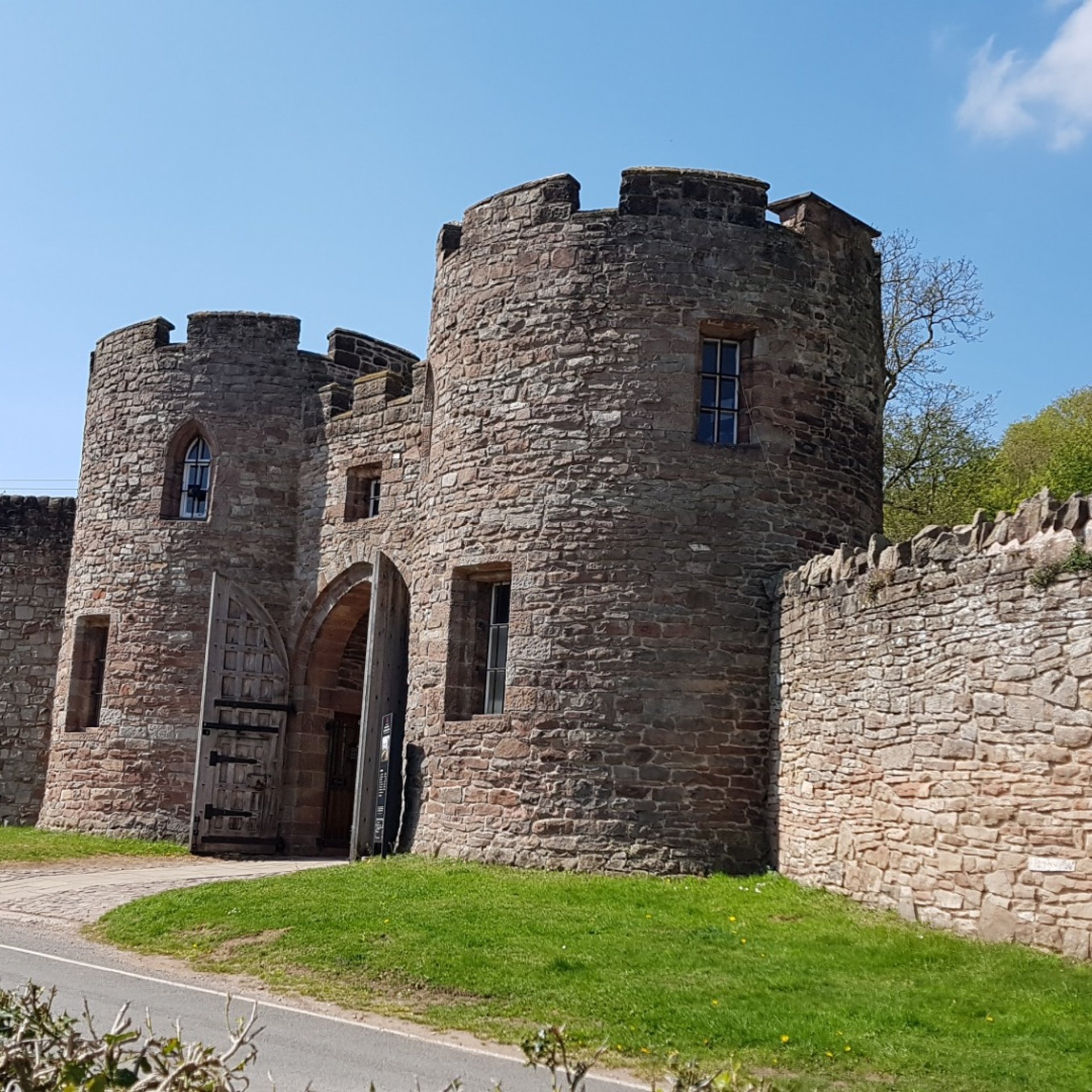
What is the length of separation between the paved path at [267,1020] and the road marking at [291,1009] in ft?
0.04

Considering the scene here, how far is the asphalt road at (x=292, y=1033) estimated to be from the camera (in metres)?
6.66

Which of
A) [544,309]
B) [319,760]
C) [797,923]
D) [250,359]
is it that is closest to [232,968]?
[797,923]

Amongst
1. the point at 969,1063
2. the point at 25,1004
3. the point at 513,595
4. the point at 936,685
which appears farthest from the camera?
the point at 513,595

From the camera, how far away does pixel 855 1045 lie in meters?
7.38

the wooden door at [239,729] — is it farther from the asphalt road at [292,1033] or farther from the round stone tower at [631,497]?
the asphalt road at [292,1033]

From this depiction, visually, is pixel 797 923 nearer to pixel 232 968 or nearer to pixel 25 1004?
pixel 232 968

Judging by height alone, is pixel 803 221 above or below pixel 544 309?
Answer: above

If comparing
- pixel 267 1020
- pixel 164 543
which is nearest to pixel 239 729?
pixel 164 543

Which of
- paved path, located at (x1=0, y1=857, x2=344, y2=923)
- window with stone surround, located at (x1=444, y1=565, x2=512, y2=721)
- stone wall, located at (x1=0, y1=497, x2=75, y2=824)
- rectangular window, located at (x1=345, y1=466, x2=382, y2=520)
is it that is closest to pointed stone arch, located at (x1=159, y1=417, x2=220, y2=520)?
rectangular window, located at (x1=345, y1=466, x2=382, y2=520)

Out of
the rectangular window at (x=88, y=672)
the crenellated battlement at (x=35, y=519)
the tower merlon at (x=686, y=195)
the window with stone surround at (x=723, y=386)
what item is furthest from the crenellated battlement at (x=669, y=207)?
the crenellated battlement at (x=35, y=519)

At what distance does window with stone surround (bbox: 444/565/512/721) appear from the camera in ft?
47.2

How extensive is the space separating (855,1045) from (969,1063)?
62 cm

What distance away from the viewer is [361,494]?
1888cm

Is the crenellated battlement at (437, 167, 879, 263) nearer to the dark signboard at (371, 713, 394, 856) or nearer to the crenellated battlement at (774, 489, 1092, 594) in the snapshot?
the crenellated battlement at (774, 489, 1092, 594)
